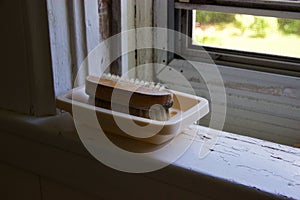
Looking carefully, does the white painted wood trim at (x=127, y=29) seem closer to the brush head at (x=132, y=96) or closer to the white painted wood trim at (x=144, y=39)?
the white painted wood trim at (x=144, y=39)

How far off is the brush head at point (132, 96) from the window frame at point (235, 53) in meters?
0.17

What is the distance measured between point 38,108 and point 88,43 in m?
0.13

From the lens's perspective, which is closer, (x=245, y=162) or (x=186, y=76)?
(x=245, y=162)

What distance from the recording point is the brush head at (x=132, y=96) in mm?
604

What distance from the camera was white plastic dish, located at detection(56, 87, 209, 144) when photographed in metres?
0.58

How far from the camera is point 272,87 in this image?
0.72 m

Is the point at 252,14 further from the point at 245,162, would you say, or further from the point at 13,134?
the point at 13,134

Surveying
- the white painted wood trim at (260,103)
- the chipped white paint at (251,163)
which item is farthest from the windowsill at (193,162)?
the white painted wood trim at (260,103)

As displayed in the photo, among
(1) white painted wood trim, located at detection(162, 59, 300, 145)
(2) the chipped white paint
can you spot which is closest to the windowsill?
(2) the chipped white paint

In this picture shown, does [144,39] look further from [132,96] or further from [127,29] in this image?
[132,96]

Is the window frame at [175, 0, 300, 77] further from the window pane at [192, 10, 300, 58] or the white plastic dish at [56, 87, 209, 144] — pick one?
the white plastic dish at [56, 87, 209, 144]

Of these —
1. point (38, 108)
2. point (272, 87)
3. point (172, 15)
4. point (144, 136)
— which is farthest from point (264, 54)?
point (38, 108)

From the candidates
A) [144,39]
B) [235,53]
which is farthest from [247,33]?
[144,39]

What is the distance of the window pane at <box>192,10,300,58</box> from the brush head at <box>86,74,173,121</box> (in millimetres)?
184
